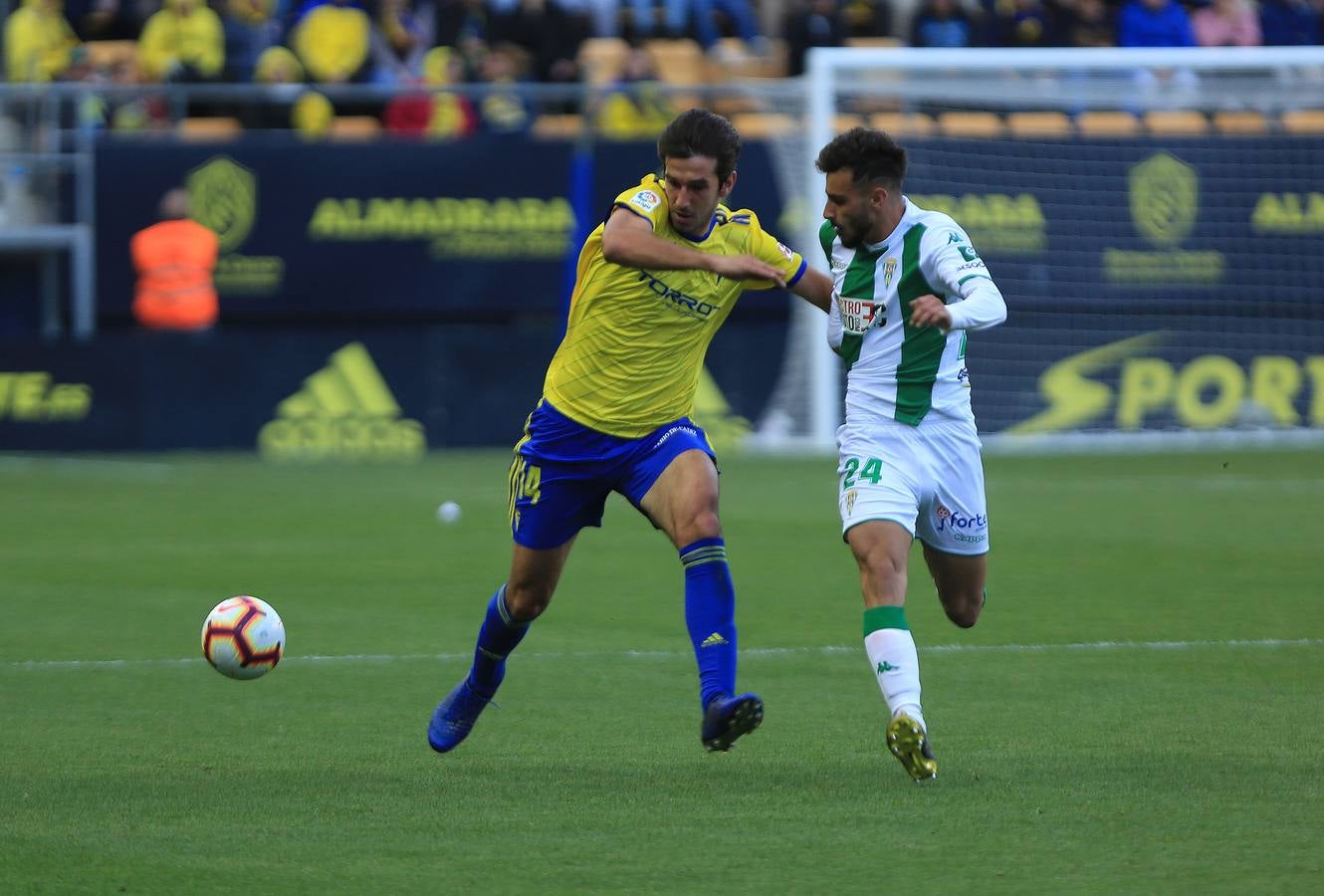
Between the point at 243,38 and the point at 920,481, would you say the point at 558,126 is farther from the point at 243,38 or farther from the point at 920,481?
the point at 920,481

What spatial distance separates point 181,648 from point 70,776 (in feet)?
9.23

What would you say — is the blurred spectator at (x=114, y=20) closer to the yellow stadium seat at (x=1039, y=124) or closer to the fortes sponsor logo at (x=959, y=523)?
the yellow stadium seat at (x=1039, y=124)

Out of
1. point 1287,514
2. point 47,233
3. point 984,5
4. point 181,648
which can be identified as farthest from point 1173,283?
point 181,648

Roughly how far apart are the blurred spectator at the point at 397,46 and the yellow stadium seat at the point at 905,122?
14.9ft

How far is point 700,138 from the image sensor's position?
6.34 metres

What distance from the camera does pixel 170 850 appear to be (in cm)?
524

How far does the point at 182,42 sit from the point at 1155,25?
31.6 ft

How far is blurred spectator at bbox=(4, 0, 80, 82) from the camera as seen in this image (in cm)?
1955

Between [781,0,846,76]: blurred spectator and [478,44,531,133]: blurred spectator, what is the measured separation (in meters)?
2.68

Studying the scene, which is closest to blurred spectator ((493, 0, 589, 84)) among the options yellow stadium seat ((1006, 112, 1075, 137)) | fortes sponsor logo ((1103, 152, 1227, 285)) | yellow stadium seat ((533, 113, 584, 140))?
yellow stadium seat ((533, 113, 584, 140))

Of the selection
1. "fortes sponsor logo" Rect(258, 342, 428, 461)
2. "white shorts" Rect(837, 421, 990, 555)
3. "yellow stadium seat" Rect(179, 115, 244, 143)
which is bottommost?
"fortes sponsor logo" Rect(258, 342, 428, 461)

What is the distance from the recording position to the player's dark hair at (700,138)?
6.34 meters

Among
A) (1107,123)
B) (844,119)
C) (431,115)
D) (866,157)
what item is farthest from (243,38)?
(866,157)

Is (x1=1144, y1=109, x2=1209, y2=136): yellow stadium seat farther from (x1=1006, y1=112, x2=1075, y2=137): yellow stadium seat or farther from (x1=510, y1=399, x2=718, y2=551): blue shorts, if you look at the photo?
(x1=510, y1=399, x2=718, y2=551): blue shorts
